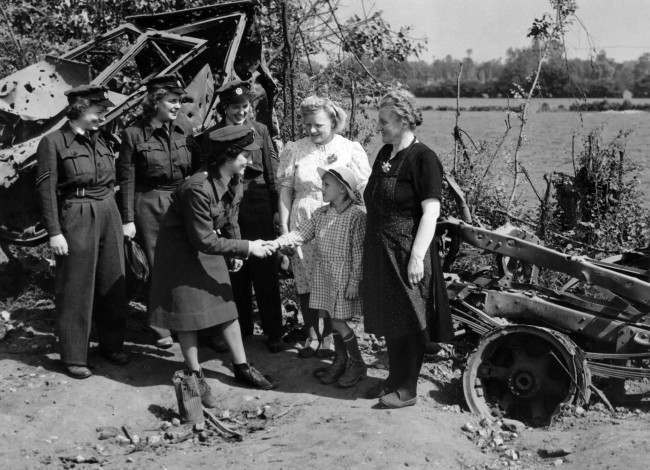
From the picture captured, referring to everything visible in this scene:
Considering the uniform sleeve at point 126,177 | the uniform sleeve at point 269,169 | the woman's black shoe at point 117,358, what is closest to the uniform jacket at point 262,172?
the uniform sleeve at point 269,169

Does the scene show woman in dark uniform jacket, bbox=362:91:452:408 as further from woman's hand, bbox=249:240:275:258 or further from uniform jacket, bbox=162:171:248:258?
uniform jacket, bbox=162:171:248:258

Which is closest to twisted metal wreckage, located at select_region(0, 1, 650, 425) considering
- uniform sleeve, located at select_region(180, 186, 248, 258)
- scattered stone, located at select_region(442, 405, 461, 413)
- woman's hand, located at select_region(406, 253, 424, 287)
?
scattered stone, located at select_region(442, 405, 461, 413)

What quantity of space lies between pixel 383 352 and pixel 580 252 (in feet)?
8.34

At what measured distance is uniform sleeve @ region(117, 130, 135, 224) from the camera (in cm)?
565

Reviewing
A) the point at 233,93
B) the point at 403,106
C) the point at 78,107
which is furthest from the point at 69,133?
the point at 403,106

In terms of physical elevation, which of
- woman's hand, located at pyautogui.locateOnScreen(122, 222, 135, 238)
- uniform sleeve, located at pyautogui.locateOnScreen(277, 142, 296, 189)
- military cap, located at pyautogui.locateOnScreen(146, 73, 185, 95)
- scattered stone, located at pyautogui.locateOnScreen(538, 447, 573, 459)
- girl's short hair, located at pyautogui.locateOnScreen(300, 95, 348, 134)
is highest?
military cap, located at pyautogui.locateOnScreen(146, 73, 185, 95)

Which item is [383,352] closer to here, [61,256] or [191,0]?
[61,256]

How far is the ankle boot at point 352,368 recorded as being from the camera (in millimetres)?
5438

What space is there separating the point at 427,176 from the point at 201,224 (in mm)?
1412

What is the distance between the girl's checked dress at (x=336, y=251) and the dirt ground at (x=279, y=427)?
61 centimetres

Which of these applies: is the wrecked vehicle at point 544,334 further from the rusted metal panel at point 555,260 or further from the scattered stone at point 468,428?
the scattered stone at point 468,428

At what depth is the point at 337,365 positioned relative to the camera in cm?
555

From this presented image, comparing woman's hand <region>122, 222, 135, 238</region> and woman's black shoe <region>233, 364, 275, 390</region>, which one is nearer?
woman's black shoe <region>233, 364, 275, 390</region>

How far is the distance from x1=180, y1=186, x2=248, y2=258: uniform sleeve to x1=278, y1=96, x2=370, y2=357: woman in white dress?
763 millimetres
